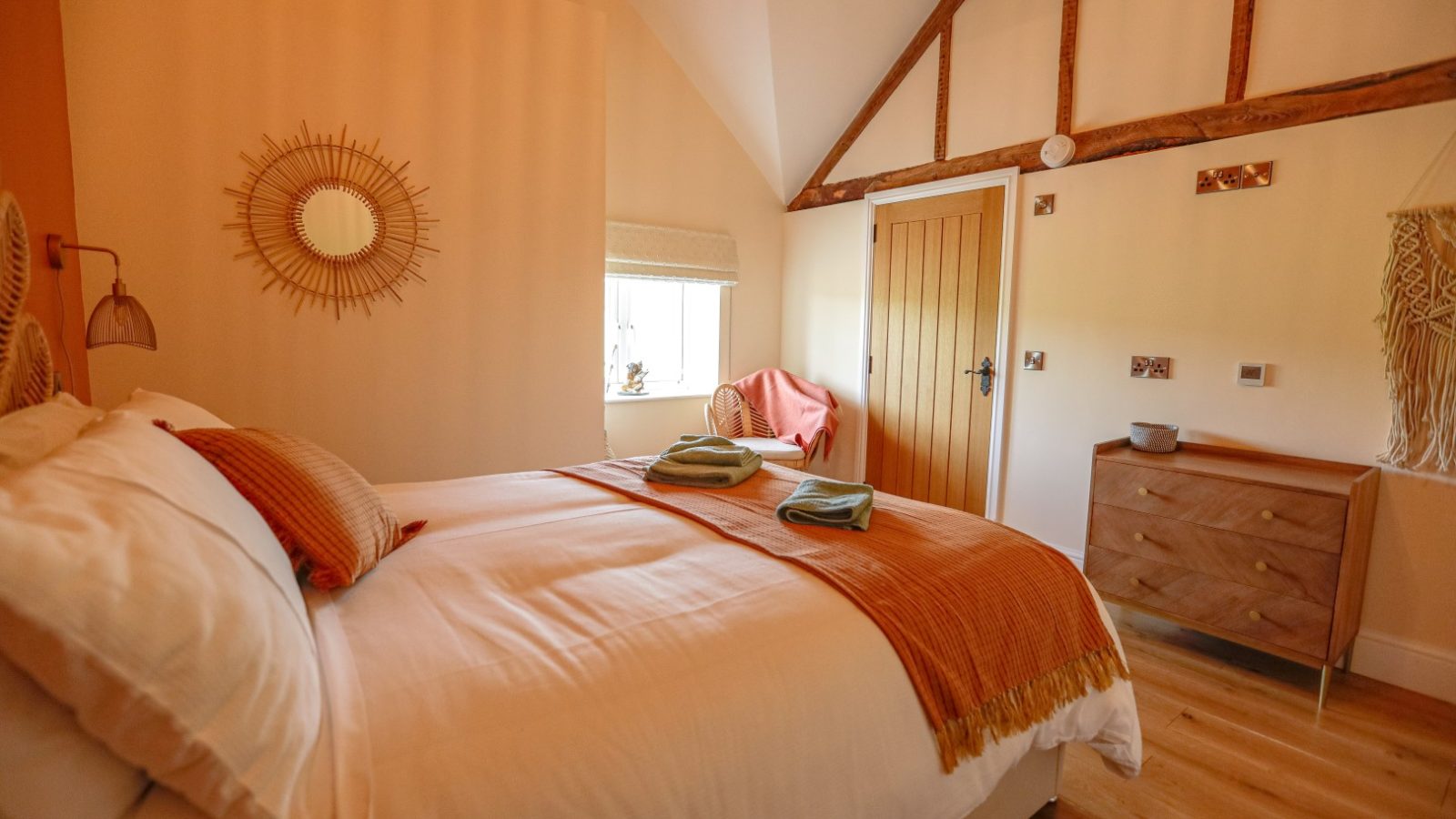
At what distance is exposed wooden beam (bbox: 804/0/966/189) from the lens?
385 centimetres

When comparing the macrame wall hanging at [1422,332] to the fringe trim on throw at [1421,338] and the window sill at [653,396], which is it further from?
the window sill at [653,396]

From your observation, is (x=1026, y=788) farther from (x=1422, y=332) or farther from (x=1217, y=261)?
(x=1217, y=261)

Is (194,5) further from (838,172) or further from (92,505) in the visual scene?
(838,172)

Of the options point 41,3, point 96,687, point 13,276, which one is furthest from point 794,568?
point 41,3

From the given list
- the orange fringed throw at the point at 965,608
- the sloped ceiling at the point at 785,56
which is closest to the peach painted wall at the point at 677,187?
the sloped ceiling at the point at 785,56

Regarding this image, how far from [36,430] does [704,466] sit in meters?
1.58

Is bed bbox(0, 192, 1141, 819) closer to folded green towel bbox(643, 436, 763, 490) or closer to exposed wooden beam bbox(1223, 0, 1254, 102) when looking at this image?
folded green towel bbox(643, 436, 763, 490)

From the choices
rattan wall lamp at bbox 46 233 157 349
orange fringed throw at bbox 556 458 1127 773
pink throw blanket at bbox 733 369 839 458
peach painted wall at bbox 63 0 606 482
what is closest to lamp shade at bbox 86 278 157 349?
rattan wall lamp at bbox 46 233 157 349

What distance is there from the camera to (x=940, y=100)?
152 inches

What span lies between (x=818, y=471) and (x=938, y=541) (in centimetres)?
295

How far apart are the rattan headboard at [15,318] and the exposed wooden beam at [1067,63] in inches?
150

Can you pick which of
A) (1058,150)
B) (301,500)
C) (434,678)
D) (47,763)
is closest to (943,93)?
(1058,150)

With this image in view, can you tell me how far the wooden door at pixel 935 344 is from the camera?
3.73 meters

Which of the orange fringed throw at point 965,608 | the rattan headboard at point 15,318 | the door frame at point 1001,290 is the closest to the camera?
the rattan headboard at point 15,318
